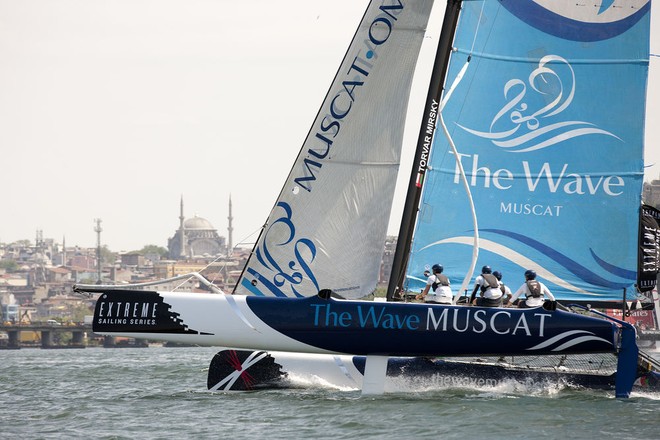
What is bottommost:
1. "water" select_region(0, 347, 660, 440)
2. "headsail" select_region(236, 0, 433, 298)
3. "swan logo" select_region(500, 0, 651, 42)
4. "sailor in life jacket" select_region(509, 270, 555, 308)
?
"water" select_region(0, 347, 660, 440)

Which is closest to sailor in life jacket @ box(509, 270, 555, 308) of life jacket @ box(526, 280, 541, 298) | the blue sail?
life jacket @ box(526, 280, 541, 298)

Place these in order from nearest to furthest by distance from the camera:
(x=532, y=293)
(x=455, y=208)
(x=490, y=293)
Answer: (x=490, y=293)
(x=532, y=293)
(x=455, y=208)

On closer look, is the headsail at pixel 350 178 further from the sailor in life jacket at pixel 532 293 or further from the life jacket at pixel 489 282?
the sailor in life jacket at pixel 532 293

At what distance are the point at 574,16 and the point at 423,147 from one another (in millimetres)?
2631

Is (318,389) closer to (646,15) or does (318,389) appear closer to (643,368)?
(643,368)

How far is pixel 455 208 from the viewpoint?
16.3 meters

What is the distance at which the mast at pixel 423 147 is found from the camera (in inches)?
624

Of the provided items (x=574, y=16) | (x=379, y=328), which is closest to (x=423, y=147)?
(x=574, y=16)

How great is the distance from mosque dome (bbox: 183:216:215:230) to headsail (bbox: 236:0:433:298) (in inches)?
6400

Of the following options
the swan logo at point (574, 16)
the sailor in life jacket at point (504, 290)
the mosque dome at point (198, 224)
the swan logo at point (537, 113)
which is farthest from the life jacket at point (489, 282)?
the mosque dome at point (198, 224)

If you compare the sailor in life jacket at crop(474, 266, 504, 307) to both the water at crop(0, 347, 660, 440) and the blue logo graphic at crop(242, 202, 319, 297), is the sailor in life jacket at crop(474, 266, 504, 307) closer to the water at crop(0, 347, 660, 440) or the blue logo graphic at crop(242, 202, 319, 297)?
the water at crop(0, 347, 660, 440)

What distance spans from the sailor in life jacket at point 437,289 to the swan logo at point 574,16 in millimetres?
3610

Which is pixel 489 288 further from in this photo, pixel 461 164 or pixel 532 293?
pixel 461 164

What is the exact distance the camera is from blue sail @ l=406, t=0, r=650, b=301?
16281 mm
